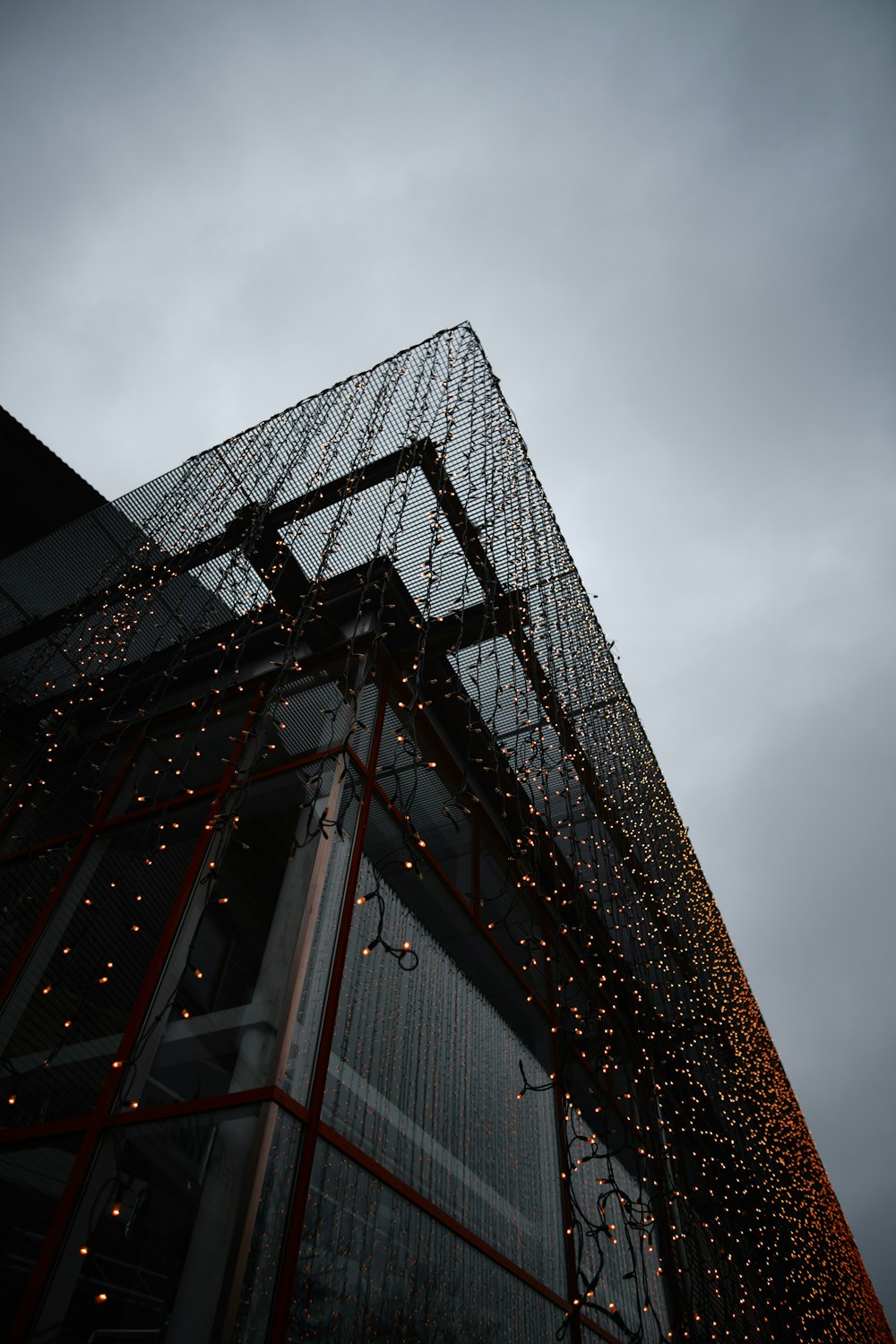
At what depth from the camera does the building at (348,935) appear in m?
1.99

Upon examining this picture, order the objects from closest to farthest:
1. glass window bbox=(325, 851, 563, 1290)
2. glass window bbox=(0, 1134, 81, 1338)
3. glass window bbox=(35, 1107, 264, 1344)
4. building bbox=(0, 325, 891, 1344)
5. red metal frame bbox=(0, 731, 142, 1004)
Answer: glass window bbox=(35, 1107, 264, 1344), glass window bbox=(0, 1134, 81, 1338), building bbox=(0, 325, 891, 1344), glass window bbox=(325, 851, 563, 1290), red metal frame bbox=(0, 731, 142, 1004)

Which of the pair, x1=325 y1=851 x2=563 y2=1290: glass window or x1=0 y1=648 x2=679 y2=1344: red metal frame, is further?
x1=325 y1=851 x2=563 y2=1290: glass window

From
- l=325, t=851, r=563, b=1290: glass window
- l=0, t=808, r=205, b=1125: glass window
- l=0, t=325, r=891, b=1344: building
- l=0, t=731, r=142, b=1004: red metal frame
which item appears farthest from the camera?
l=0, t=731, r=142, b=1004: red metal frame

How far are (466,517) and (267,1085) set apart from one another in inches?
122

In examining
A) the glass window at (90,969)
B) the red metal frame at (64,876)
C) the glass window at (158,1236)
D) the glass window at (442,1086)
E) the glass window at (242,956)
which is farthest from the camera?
the red metal frame at (64,876)

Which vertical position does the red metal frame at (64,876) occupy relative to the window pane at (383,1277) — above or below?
above

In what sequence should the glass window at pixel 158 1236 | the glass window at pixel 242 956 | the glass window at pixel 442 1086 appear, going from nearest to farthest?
1. the glass window at pixel 158 1236
2. the glass window at pixel 242 956
3. the glass window at pixel 442 1086

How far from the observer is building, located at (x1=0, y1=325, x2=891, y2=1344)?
1988 millimetres

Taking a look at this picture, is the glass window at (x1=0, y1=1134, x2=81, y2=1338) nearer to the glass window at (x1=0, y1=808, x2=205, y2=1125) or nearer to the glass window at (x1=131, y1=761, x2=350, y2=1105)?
the glass window at (x1=0, y1=808, x2=205, y2=1125)

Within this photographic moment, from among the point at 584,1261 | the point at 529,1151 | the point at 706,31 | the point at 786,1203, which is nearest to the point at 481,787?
the point at 529,1151

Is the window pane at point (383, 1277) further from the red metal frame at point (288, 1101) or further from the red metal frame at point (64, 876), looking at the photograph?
the red metal frame at point (64, 876)

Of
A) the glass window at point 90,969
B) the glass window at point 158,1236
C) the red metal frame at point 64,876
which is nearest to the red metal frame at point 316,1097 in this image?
the glass window at point 158,1236

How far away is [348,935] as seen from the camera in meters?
2.60

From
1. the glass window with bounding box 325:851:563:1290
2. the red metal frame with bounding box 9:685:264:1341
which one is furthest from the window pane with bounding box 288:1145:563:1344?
the red metal frame with bounding box 9:685:264:1341
